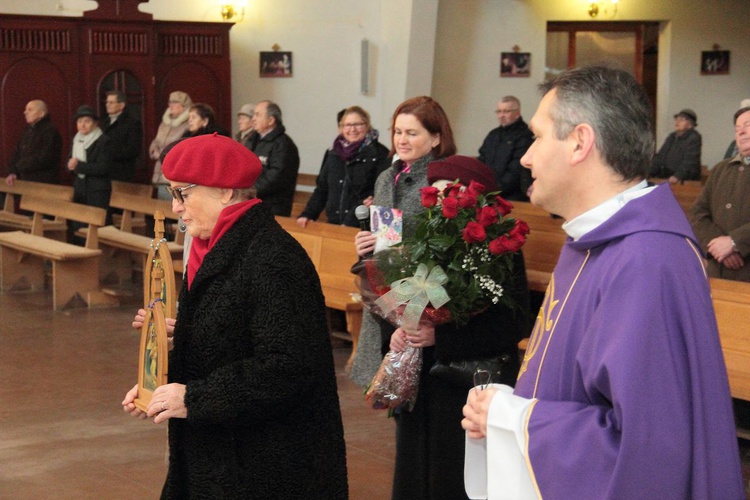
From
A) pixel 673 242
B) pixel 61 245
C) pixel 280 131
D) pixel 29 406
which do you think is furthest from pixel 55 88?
pixel 673 242

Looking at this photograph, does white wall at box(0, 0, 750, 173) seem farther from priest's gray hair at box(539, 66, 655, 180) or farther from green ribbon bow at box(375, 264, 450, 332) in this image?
priest's gray hair at box(539, 66, 655, 180)

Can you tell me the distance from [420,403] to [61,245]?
645 cm

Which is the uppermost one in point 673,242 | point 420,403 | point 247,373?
point 673,242

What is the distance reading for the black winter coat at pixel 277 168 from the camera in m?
7.77

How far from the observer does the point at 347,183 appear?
22.7 feet

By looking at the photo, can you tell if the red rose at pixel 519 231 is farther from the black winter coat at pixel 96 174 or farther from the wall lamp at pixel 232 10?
the wall lamp at pixel 232 10

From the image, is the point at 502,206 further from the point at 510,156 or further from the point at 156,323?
the point at 510,156

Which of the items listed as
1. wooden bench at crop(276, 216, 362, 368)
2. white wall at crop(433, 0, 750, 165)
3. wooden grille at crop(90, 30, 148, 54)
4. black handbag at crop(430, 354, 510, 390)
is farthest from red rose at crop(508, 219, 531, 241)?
wooden grille at crop(90, 30, 148, 54)

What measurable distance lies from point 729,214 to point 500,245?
9.59 ft

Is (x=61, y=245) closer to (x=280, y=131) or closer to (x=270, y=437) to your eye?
(x=280, y=131)

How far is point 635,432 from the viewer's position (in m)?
1.61

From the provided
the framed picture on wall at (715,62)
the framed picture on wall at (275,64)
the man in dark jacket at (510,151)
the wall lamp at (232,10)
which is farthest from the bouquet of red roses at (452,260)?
the framed picture on wall at (715,62)

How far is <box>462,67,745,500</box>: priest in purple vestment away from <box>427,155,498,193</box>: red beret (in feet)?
4.61

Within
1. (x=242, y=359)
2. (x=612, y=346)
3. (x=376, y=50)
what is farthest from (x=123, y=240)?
(x=612, y=346)
